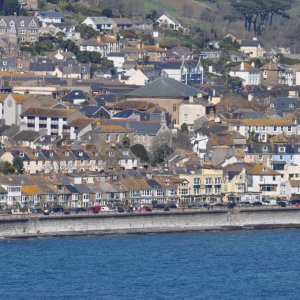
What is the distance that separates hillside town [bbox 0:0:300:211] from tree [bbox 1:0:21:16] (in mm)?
367

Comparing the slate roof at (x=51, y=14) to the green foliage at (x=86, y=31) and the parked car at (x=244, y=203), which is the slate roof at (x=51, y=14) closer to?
the green foliage at (x=86, y=31)

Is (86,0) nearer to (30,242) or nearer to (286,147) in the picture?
(286,147)

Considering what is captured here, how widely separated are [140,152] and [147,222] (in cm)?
988

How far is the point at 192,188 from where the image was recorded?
6931cm

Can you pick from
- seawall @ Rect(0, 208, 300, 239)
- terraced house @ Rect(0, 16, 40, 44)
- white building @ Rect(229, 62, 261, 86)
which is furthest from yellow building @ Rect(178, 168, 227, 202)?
terraced house @ Rect(0, 16, 40, 44)

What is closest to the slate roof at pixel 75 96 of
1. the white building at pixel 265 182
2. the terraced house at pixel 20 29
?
the terraced house at pixel 20 29

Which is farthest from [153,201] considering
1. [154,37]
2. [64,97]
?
[154,37]

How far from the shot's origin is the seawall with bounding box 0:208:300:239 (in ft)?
205

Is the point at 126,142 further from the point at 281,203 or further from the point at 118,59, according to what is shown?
the point at 118,59

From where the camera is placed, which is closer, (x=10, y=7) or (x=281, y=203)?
(x=281, y=203)

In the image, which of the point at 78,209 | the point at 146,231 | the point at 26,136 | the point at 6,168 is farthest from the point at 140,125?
the point at 146,231

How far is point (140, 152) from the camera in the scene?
74.0 meters

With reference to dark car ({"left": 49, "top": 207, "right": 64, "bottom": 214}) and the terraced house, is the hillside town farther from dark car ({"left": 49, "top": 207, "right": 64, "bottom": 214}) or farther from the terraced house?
dark car ({"left": 49, "top": 207, "right": 64, "bottom": 214})

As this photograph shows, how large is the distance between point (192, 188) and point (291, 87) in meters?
27.5
